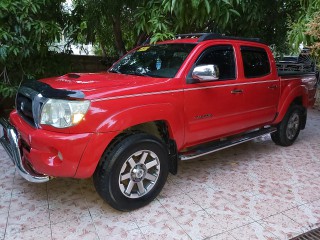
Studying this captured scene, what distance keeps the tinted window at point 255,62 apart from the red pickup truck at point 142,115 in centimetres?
2

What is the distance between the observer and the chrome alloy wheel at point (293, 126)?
508cm

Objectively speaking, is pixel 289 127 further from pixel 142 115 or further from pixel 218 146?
pixel 142 115

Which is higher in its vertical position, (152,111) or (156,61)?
(156,61)

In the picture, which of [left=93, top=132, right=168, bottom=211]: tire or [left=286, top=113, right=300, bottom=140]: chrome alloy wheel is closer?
[left=93, top=132, right=168, bottom=211]: tire

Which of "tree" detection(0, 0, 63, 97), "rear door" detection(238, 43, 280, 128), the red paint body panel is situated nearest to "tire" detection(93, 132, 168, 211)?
the red paint body panel

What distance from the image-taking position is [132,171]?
295 centimetres

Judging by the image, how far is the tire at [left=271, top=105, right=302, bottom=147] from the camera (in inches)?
195

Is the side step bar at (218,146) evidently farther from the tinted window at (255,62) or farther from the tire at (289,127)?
the tinted window at (255,62)

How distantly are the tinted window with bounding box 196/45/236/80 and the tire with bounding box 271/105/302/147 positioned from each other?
1683mm

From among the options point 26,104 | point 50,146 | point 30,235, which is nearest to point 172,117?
point 50,146

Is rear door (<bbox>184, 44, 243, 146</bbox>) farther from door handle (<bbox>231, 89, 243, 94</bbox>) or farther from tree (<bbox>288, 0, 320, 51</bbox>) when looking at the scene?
tree (<bbox>288, 0, 320, 51</bbox>)

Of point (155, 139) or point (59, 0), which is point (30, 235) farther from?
point (59, 0)

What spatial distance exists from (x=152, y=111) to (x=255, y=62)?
6.90 feet

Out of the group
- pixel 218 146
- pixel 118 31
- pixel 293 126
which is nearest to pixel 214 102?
pixel 218 146
